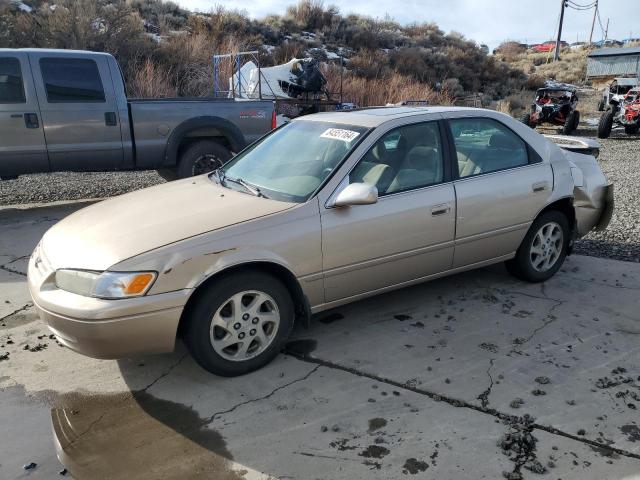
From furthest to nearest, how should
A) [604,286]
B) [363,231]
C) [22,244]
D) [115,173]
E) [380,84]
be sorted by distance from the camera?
1. [380,84]
2. [115,173]
3. [22,244]
4. [604,286]
5. [363,231]

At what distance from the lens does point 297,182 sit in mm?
3723

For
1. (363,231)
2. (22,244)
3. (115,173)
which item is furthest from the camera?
(115,173)

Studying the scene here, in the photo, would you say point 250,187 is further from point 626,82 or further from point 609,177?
point 626,82

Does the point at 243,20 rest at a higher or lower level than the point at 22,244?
higher

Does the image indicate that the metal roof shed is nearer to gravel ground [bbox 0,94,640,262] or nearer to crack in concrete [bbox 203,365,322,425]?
gravel ground [bbox 0,94,640,262]

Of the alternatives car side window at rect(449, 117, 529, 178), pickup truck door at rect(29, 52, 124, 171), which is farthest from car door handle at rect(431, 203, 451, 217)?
pickup truck door at rect(29, 52, 124, 171)

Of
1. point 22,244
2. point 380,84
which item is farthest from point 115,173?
point 380,84

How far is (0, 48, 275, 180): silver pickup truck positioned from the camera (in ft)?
22.2

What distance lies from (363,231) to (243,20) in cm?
2634

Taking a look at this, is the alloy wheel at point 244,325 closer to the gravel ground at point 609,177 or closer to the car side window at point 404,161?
the car side window at point 404,161

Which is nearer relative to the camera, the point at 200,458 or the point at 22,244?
the point at 200,458

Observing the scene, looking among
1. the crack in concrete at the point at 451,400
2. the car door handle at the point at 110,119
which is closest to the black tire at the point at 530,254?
the crack in concrete at the point at 451,400

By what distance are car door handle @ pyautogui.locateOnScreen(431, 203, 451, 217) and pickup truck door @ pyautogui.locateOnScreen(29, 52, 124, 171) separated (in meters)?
4.96

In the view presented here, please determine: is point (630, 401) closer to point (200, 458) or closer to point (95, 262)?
point (200, 458)
